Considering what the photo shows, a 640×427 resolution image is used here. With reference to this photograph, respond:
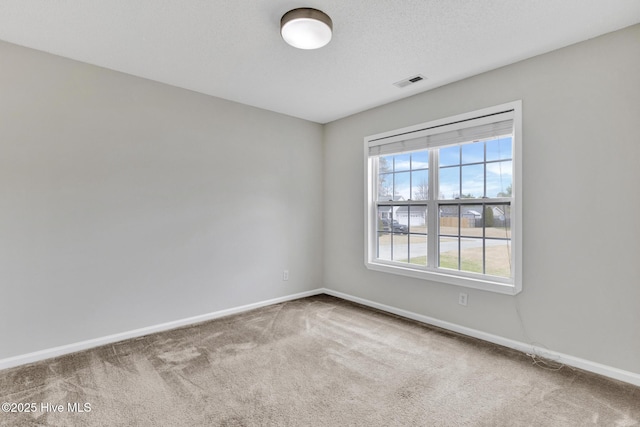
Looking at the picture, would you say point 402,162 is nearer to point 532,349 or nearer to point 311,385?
point 532,349

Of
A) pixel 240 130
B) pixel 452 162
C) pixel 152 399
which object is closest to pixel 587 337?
pixel 452 162

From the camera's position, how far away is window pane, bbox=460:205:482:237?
2.99m

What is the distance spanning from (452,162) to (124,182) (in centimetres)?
330

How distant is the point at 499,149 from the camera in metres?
2.87

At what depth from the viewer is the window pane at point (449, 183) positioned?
3.18m

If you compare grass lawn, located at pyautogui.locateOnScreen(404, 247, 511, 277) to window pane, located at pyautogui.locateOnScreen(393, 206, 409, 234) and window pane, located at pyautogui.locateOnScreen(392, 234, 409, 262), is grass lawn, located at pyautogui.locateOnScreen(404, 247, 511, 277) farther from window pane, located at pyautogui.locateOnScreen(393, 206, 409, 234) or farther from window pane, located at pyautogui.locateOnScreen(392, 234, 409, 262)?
window pane, located at pyautogui.locateOnScreen(393, 206, 409, 234)

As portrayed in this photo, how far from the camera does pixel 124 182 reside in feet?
9.48

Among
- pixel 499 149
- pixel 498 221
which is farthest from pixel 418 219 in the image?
pixel 499 149

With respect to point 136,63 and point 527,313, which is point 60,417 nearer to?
point 136,63

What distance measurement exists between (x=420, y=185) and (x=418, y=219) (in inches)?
15.5

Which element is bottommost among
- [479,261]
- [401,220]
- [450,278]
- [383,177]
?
[450,278]

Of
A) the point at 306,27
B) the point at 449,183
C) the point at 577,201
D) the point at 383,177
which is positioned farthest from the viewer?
the point at 383,177

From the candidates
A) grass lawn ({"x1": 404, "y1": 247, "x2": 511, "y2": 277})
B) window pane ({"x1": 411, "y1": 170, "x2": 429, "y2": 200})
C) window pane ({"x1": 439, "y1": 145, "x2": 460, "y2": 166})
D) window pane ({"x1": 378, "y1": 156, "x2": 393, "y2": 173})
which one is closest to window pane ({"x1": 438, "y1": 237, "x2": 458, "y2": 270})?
grass lawn ({"x1": 404, "y1": 247, "x2": 511, "y2": 277})

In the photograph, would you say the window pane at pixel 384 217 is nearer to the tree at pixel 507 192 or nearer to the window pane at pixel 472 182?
the window pane at pixel 472 182
